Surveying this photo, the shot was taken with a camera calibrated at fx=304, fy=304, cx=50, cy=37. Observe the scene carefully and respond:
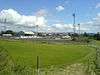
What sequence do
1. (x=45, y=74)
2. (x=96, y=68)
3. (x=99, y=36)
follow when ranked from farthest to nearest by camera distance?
(x=99, y=36)
(x=96, y=68)
(x=45, y=74)

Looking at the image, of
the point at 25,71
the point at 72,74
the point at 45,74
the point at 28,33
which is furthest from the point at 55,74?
the point at 28,33

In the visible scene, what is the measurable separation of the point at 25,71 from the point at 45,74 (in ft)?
13.2

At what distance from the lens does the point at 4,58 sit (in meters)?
24.1

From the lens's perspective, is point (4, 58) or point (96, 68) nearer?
point (4, 58)

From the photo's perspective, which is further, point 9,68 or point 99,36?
point 99,36

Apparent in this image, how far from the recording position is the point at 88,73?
30266 mm

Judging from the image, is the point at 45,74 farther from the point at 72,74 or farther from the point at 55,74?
the point at 72,74

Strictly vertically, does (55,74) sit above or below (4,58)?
below

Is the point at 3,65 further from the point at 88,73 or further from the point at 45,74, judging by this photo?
the point at 88,73

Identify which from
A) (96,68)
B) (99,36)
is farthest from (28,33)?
(96,68)

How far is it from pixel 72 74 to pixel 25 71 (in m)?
8.02

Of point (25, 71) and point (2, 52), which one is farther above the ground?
point (2, 52)

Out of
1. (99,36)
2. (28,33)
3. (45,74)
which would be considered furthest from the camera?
(28,33)

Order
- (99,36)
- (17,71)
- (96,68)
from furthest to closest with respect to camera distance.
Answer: (99,36)
(96,68)
(17,71)
